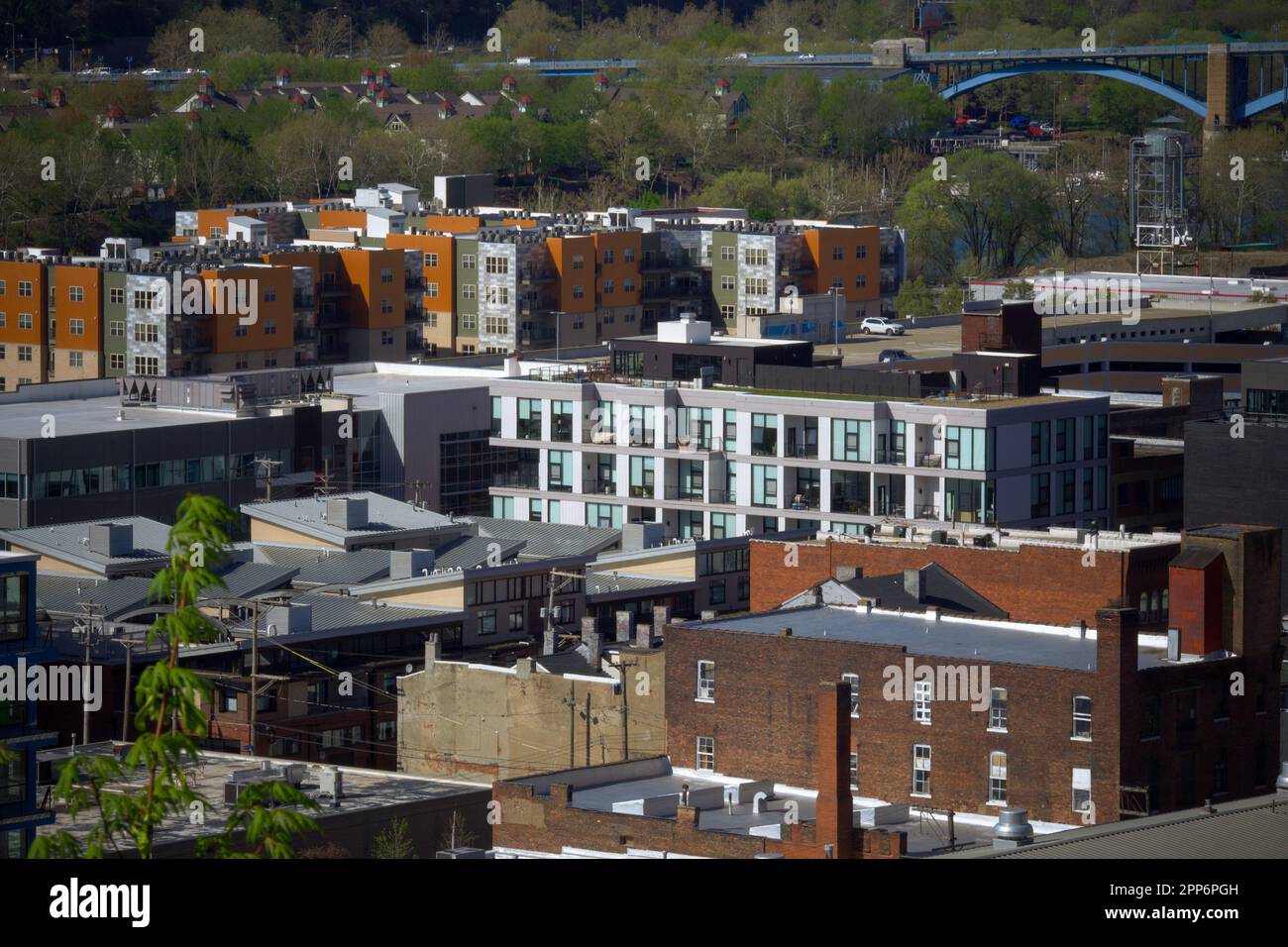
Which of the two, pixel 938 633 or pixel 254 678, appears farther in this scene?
pixel 254 678

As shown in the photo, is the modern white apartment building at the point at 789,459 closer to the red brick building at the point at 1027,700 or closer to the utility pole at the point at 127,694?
the red brick building at the point at 1027,700

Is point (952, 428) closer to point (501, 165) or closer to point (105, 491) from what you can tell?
point (105, 491)

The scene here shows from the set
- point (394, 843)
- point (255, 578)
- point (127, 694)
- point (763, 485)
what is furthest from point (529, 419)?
point (394, 843)

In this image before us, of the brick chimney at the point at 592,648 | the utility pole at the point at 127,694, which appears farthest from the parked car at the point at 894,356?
the utility pole at the point at 127,694

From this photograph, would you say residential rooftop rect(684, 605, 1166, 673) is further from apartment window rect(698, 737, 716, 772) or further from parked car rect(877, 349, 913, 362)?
parked car rect(877, 349, 913, 362)

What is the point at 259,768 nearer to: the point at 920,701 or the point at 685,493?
the point at 920,701

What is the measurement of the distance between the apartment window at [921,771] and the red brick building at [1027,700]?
0.02 meters

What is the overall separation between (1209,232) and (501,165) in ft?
150

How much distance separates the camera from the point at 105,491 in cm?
6225

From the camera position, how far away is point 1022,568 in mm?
45969

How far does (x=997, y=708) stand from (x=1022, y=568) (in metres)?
9.20

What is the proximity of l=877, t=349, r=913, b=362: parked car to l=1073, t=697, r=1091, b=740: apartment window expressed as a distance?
40191mm

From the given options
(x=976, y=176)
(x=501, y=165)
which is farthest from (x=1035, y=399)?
(x=501, y=165)

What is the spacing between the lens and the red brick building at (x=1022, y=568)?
1778 inches
